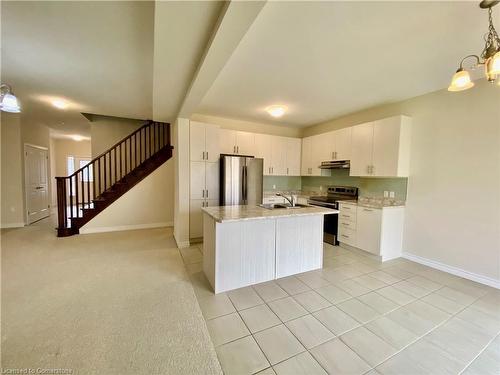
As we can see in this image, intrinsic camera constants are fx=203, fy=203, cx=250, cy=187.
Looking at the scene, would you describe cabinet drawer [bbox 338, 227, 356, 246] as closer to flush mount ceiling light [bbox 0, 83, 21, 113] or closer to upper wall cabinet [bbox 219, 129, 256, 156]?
upper wall cabinet [bbox 219, 129, 256, 156]

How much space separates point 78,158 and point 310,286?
10.7 meters

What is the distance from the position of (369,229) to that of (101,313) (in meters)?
3.93

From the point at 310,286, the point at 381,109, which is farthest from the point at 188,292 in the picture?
the point at 381,109

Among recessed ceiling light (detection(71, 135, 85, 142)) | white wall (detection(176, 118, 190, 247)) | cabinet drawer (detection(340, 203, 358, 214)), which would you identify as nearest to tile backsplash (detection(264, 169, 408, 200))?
cabinet drawer (detection(340, 203, 358, 214))

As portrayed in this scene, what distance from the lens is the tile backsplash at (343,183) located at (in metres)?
3.71

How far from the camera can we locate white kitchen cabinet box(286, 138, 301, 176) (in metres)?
5.42

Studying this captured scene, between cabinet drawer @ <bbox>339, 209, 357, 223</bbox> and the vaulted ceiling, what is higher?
the vaulted ceiling

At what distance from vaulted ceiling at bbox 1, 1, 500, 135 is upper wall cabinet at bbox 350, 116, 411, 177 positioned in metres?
0.48

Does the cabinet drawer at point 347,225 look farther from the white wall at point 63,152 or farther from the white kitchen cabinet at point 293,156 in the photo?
the white wall at point 63,152

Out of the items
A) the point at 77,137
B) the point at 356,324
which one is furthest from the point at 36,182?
the point at 356,324

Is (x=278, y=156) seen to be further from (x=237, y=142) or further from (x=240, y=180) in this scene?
(x=240, y=180)

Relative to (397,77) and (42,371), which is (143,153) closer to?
(42,371)

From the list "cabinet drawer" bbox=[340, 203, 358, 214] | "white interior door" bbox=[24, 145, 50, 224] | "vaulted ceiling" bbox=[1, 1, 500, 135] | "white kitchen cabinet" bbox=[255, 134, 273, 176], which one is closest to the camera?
"vaulted ceiling" bbox=[1, 1, 500, 135]

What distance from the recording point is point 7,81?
3131 millimetres
